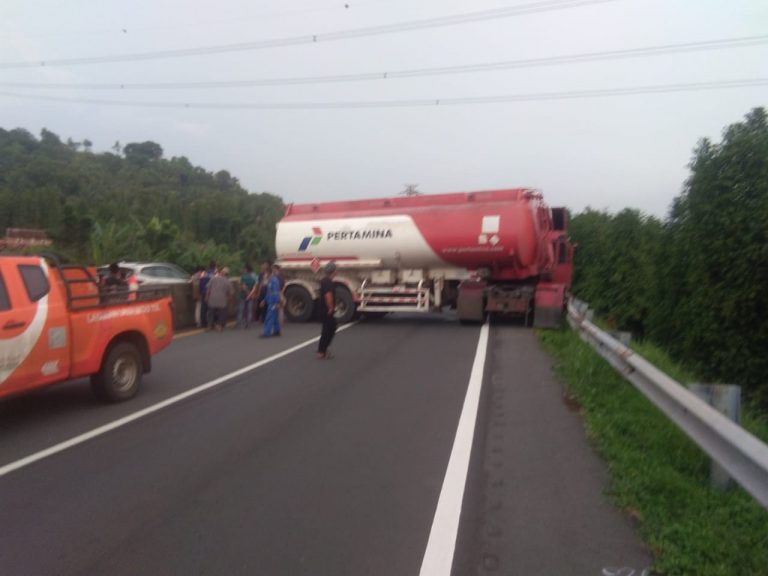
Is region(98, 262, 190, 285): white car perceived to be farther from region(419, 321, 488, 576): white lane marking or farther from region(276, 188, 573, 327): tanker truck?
region(419, 321, 488, 576): white lane marking

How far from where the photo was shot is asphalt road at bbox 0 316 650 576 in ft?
13.8

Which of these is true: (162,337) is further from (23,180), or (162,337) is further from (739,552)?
(23,180)

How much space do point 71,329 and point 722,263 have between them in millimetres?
9002

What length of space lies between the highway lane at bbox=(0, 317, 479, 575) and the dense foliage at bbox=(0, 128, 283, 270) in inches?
623

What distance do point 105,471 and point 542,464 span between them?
3804mm

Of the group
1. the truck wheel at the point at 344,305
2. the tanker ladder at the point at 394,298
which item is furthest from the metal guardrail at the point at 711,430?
the truck wheel at the point at 344,305

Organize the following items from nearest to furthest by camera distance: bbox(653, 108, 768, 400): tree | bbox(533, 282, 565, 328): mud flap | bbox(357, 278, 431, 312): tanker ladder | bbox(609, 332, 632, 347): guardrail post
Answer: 1. bbox(609, 332, 632, 347): guardrail post
2. bbox(653, 108, 768, 400): tree
3. bbox(533, 282, 565, 328): mud flap
4. bbox(357, 278, 431, 312): tanker ladder

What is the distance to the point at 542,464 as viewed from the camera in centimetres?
586

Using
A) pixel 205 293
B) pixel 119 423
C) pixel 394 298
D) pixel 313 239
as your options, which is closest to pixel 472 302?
pixel 394 298

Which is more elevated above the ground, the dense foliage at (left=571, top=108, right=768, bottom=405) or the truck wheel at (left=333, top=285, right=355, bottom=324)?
the dense foliage at (left=571, top=108, right=768, bottom=405)

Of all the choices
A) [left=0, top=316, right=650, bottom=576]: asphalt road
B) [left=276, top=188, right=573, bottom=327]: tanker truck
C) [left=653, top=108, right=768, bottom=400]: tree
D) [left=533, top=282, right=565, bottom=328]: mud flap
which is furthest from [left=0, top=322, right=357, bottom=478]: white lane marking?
[left=653, top=108, right=768, bottom=400]: tree

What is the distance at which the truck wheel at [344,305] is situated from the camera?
17.7 meters

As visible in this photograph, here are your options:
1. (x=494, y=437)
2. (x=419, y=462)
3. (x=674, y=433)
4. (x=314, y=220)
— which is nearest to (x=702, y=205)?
(x=674, y=433)

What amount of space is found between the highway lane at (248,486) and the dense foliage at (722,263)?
418cm
